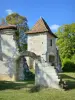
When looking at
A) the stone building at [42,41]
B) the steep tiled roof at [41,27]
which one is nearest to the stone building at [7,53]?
the stone building at [42,41]

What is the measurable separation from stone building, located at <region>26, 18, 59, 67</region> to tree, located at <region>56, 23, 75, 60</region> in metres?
15.3

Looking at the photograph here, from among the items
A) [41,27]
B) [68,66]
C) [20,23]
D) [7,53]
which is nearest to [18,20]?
[20,23]

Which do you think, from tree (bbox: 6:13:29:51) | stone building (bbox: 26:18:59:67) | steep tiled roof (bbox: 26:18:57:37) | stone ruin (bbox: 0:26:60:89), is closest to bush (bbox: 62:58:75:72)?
stone building (bbox: 26:18:59:67)

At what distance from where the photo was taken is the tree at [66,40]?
57.4 metres

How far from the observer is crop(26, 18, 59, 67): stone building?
3994 centimetres

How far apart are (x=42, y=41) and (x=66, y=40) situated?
1973 centimetres

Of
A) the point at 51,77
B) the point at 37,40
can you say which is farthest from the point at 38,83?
the point at 37,40

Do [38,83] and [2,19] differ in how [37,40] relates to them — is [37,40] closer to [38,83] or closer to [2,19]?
[2,19]

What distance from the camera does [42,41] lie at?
40.4 meters

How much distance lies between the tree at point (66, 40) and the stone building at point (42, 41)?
15346 millimetres

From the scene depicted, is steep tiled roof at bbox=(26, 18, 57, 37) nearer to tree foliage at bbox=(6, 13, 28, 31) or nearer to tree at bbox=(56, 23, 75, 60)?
tree foliage at bbox=(6, 13, 28, 31)

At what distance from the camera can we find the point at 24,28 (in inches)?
2156

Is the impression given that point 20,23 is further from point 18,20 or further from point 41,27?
point 41,27

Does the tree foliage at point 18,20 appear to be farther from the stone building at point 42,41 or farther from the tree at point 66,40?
the stone building at point 42,41
